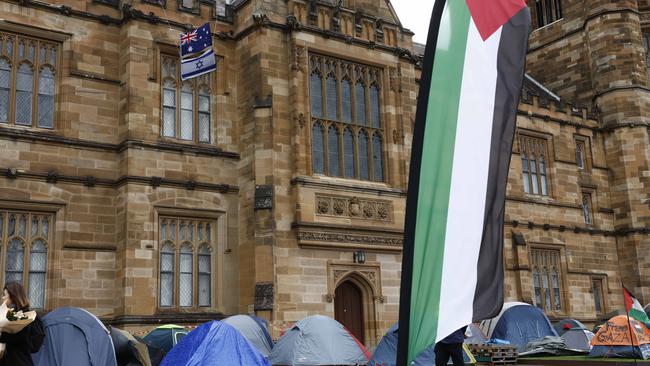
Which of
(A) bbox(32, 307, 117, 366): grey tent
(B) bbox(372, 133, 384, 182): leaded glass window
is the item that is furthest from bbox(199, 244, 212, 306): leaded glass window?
(A) bbox(32, 307, 117, 366): grey tent

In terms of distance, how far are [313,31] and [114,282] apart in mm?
8090

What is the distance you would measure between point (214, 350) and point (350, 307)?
308 inches

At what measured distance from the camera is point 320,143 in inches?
742

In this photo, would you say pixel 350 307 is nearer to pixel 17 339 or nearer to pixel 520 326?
pixel 520 326

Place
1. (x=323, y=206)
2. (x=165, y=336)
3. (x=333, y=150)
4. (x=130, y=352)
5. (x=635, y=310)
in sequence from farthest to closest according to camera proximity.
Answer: (x=333, y=150), (x=323, y=206), (x=635, y=310), (x=165, y=336), (x=130, y=352)

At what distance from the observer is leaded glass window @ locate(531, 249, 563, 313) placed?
82.5ft

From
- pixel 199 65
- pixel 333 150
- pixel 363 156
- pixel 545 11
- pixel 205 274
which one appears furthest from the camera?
pixel 545 11

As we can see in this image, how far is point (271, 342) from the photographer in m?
15.9

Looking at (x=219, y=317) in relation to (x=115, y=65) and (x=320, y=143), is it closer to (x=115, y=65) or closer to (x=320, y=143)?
(x=320, y=143)

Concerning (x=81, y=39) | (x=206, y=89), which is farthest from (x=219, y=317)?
(x=81, y=39)

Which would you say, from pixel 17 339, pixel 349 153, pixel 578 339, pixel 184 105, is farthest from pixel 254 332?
pixel 578 339

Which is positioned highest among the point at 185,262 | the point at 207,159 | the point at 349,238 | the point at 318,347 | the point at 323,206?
the point at 207,159

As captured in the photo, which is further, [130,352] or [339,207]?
[339,207]

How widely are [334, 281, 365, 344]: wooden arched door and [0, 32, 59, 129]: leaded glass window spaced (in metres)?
8.24
